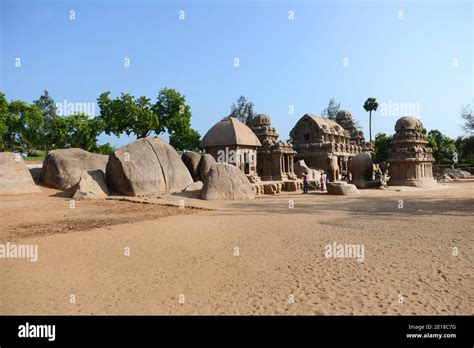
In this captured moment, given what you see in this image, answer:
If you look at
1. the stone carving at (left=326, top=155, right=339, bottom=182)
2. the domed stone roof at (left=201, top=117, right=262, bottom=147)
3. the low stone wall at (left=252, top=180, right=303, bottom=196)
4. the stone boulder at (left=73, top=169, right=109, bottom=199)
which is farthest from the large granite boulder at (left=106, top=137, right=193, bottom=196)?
the stone carving at (left=326, top=155, right=339, bottom=182)

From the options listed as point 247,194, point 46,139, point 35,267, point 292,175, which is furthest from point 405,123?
point 46,139

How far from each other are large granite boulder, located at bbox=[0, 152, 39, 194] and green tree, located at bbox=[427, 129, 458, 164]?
2180 inches

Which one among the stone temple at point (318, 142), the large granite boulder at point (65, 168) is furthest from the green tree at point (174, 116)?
the large granite boulder at point (65, 168)

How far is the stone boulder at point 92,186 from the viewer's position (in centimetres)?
1450

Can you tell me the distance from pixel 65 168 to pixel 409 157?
25.2 metres

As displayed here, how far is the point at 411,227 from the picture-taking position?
8867 mm

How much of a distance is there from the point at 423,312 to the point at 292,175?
88.9 feet

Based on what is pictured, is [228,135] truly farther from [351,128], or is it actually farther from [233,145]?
[351,128]

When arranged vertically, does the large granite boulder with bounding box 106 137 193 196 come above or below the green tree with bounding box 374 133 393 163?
below

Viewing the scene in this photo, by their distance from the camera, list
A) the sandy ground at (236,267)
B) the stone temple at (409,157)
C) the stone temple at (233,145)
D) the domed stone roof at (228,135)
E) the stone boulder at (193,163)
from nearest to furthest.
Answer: the sandy ground at (236,267) < the stone boulder at (193,163) < the stone temple at (233,145) < the domed stone roof at (228,135) < the stone temple at (409,157)

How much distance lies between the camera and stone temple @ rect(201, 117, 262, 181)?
90.0 ft

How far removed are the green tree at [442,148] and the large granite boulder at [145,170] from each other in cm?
4967
